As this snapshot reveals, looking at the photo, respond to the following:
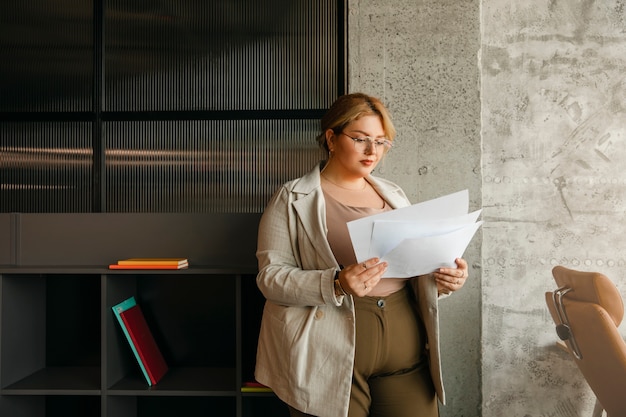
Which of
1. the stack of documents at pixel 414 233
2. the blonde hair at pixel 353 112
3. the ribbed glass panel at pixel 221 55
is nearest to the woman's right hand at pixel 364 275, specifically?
the stack of documents at pixel 414 233

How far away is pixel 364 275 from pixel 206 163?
4.44 feet

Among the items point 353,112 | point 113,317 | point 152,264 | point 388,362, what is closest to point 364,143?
point 353,112

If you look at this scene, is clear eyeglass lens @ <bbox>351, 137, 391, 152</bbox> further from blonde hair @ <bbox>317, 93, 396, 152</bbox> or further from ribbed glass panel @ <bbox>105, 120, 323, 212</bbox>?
ribbed glass panel @ <bbox>105, 120, 323, 212</bbox>

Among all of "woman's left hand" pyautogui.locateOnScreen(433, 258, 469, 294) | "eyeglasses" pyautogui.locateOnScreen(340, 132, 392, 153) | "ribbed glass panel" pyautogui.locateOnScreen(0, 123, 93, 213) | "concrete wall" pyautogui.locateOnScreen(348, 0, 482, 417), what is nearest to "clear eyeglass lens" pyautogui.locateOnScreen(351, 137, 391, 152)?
"eyeglasses" pyautogui.locateOnScreen(340, 132, 392, 153)

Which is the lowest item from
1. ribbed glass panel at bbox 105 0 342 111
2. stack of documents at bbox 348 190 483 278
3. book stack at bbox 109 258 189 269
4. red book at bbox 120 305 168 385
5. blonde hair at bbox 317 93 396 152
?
red book at bbox 120 305 168 385

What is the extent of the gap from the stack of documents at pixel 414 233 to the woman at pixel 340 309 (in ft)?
0.39

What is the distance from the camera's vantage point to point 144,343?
2.40 m

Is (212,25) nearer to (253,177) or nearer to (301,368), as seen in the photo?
(253,177)

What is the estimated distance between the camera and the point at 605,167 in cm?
262

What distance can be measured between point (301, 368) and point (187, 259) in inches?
39.0

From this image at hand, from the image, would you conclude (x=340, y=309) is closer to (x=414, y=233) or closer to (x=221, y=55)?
(x=414, y=233)

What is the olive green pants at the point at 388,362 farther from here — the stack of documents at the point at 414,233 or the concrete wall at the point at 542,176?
the concrete wall at the point at 542,176

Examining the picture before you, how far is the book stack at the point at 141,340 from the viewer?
231 cm

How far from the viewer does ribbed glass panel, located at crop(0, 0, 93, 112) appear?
2693 millimetres
